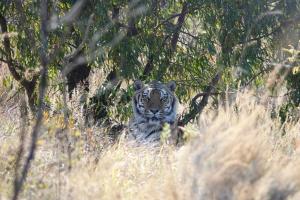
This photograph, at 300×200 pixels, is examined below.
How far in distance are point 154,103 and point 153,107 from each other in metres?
0.06

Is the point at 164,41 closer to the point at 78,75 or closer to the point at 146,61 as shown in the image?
the point at 146,61

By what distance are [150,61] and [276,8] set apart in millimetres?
1975

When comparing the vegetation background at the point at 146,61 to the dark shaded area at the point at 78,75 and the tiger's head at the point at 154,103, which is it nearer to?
the dark shaded area at the point at 78,75

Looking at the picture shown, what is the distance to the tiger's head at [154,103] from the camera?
10.8m

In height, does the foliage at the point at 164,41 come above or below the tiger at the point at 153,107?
above

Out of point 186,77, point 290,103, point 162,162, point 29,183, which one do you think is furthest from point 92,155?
point 186,77

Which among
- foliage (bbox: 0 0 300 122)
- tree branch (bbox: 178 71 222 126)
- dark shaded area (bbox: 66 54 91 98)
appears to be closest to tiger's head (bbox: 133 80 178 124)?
foliage (bbox: 0 0 300 122)

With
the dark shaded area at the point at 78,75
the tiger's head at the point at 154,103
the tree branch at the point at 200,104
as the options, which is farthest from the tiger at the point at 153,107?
the dark shaded area at the point at 78,75

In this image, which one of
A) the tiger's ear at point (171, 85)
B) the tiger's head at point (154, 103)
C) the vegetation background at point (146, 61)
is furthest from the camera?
the tiger's ear at point (171, 85)

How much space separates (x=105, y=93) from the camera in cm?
1201

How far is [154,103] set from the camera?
11.0m

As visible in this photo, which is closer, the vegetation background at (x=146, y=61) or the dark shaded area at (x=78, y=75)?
the vegetation background at (x=146, y=61)

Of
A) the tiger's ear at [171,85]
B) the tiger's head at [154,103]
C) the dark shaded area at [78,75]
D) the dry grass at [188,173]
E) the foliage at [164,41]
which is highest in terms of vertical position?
the foliage at [164,41]

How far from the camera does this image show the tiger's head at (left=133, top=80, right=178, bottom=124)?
1084 centimetres
